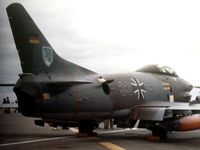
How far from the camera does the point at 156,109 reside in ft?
47.2

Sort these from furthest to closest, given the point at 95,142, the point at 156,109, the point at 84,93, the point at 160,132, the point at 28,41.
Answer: the point at 160,132
the point at 156,109
the point at 95,142
the point at 84,93
the point at 28,41

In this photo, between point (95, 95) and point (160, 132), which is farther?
point (160, 132)

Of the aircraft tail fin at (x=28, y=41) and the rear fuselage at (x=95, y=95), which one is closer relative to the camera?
the rear fuselage at (x=95, y=95)

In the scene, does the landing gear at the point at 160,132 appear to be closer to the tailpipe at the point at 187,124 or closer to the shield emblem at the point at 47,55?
the tailpipe at the point at 187,124

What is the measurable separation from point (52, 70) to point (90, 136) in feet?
15.1

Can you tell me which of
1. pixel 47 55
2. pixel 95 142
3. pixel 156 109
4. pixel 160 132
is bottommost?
pixel 95 142

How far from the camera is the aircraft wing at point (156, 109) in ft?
45.6

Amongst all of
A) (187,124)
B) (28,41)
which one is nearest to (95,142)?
(187,124)

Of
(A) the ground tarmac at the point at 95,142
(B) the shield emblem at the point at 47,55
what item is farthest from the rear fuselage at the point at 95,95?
(A) the ground tarmac at the point at 95,142

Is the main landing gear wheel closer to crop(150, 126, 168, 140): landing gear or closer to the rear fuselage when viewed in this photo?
crop(150, 126, 168, 140): landing gear

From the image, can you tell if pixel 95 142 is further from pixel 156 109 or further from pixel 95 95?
pixel 156 109

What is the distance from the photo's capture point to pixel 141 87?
15875mm

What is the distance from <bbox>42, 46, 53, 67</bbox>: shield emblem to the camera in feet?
40.2

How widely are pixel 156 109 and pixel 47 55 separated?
17.6 ft
